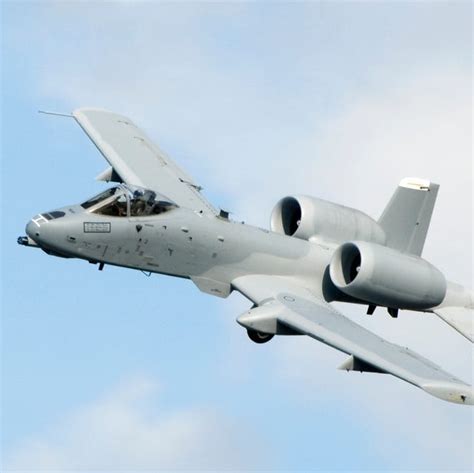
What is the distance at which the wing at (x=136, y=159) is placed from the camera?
45.1 metres

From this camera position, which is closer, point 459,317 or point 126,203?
point 126,203

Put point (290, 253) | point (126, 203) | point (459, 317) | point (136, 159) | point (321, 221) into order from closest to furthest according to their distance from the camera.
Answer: point (126, 203), point (290, 253), point (459, 317), point (321, 221), point (136, 159)

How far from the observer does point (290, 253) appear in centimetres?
4303

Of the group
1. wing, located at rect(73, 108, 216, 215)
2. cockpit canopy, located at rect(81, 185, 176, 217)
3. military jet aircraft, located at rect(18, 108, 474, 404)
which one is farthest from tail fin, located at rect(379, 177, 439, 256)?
cockpit canopy, located at rect(81, 185, 176, 217)

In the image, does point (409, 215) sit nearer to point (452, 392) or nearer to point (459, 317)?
point (459, 317)

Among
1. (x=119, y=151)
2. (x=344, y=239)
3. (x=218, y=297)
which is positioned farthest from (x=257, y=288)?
(x=119, y=151)

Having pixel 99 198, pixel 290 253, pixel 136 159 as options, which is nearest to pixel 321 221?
pixel 290 253

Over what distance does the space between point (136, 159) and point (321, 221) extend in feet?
20.8

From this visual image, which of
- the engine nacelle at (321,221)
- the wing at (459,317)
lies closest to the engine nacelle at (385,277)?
the wing at (459,317)

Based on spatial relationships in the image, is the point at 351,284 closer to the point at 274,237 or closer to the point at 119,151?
the point at 274,237

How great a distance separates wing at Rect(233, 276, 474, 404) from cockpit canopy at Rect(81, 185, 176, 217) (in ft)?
10.3

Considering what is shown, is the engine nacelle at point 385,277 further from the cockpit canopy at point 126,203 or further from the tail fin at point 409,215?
the cockpit canopy at point 126,203

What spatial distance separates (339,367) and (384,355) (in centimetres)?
117

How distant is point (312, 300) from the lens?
41.9 metres
